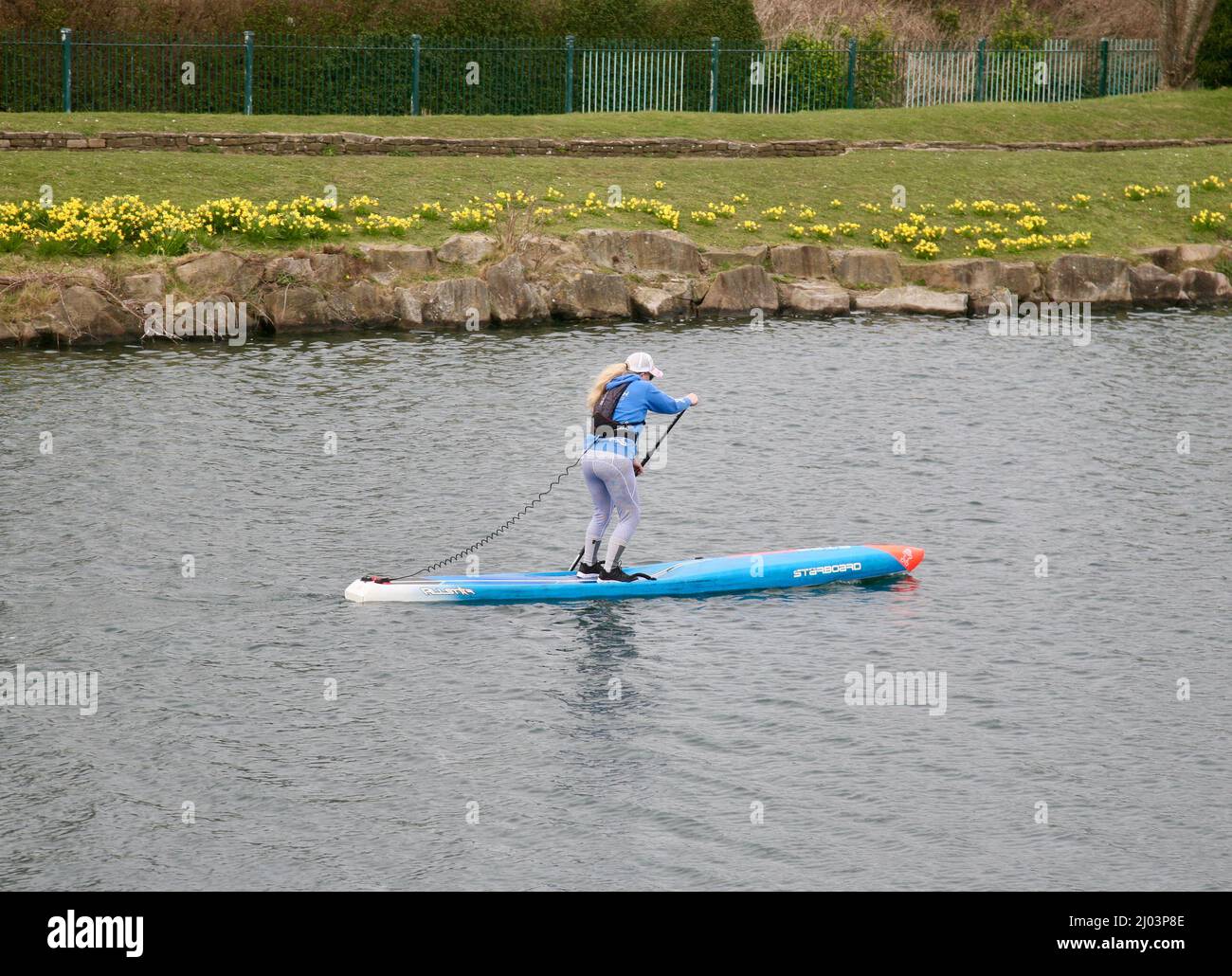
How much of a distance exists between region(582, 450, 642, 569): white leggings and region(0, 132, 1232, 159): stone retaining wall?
22715 mm

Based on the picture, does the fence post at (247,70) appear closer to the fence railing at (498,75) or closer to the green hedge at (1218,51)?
the fence railing at (498,75)

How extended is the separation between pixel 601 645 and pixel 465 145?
25.7 metres

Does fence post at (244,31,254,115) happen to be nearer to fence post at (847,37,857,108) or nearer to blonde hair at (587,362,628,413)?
fence post at (847,37,857,108)

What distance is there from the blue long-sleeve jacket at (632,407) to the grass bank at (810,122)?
23622mm

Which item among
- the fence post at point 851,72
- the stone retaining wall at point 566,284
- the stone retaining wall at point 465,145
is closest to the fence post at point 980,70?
the fence post at point 851,72

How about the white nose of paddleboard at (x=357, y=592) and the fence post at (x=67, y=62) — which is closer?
the white nose of paddleboard at (x=357, y=592)

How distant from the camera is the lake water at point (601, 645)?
12.9 metres

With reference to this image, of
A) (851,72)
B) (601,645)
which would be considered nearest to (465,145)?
(851,72)

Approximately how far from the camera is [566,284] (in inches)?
1396

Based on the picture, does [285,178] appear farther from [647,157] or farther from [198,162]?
[647,157]

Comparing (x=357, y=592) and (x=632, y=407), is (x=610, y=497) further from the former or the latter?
(x=357, y=592)
